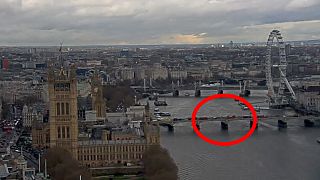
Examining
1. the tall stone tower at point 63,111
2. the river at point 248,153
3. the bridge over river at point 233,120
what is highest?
the tall stone tower at point 63,111

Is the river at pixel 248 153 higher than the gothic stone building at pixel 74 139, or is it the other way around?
the gothic stone building at pixel 74 139

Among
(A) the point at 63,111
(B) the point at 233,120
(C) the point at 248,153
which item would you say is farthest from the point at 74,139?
(B) the point at 233,120

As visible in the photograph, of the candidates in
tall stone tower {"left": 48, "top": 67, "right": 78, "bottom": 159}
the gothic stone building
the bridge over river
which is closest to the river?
the bridge over river

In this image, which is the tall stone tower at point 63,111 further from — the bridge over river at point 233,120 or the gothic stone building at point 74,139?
the bridge over river at point 233,120

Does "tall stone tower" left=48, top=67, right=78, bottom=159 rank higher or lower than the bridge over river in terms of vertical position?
higher

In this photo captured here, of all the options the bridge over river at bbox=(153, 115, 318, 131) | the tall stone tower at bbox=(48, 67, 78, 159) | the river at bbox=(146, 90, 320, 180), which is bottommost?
the river at bbox=(146, 90, 320, 180)

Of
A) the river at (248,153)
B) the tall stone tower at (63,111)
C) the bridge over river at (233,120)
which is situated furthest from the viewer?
the bridge over river at (233,120)

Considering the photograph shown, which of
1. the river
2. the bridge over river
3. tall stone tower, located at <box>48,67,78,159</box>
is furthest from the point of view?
the bridge over river

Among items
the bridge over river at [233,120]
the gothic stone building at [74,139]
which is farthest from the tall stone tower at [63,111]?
the bridge over river at [233,120]

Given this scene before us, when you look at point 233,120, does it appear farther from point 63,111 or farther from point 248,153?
point 63,111

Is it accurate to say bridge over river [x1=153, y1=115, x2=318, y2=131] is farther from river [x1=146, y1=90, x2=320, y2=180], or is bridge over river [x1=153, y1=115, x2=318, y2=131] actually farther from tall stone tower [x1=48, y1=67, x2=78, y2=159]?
tall stone tower [x1=48, y1=67, x2=78, y2=159]
